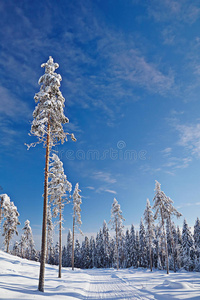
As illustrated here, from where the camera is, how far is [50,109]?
15.3m

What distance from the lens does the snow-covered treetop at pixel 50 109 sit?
1491 centimetres

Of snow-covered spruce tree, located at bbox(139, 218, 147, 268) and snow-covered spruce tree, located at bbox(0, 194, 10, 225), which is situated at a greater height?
snow-covered spruce tree, located at bbox(0, 194, 10, 225)

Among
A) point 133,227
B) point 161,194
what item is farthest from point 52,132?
point 133,227

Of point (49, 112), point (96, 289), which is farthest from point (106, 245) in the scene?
point (49, 112)

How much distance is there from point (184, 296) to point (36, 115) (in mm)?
16349

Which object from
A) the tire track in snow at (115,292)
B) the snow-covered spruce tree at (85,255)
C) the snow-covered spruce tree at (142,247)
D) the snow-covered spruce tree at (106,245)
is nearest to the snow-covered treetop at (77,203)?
the tire track in snow at (115,292)

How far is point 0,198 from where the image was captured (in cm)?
4109

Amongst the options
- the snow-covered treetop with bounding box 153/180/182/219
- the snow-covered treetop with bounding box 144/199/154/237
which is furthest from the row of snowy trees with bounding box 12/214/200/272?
the snow-covered treetop with bounding box 153/180/182/219

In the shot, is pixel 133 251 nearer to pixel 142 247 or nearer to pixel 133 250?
pixel 133 250

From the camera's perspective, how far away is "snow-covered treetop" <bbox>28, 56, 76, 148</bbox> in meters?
14.9

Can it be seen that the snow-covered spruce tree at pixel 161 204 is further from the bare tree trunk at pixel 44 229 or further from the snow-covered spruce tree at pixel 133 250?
the snow-covered spruce tree at pixel 133 250

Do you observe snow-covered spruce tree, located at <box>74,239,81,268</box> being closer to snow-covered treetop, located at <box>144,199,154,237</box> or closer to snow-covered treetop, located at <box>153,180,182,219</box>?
snow-covered treetop, located at <box>144,199,154,237</box>

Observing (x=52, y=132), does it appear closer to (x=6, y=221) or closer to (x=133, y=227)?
(x=6, y=221)

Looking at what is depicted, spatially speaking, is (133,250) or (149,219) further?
(133,250)
